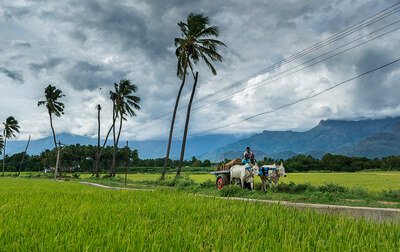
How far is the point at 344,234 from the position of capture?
4539mm

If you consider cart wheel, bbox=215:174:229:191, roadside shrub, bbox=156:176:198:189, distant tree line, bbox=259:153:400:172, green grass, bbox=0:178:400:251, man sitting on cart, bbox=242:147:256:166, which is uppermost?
distant tree line, bbox=259:153:400:172

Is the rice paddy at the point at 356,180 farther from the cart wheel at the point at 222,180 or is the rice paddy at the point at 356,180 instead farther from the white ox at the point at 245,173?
the white ox at the point at 245,173

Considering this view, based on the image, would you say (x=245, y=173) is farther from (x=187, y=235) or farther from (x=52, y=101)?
Answer: (x=52, y=101)

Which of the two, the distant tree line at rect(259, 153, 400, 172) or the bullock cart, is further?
the distant tree line at rect(259, 153, 400, 172)

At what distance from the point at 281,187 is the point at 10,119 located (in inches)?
3131

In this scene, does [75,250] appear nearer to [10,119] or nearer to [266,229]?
[266,229]

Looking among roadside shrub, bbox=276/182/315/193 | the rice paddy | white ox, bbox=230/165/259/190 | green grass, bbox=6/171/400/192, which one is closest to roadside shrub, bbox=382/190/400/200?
roadside shrub, bbox=276/182/315/193

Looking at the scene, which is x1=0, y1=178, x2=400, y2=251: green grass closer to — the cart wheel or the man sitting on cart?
the man sitting on cart

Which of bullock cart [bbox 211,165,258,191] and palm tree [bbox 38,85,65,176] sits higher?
palm tree [bbox 38,85,65,176]

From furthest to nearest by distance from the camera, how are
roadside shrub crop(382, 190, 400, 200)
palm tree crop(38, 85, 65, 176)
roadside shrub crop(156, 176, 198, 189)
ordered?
palm tree crop(38, 85, 65, 176)
roadside shrub crop(156, 176, 198, 189)
roadside shrub crop(382, 190, 400, 200)

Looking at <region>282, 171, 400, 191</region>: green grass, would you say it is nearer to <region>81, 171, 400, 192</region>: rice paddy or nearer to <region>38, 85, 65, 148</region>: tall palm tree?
<region>81, 171, 400, 192</region>: rice paddy

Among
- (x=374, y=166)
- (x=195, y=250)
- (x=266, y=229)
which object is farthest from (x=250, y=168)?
(x=374, y=166)

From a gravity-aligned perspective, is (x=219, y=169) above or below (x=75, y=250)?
above

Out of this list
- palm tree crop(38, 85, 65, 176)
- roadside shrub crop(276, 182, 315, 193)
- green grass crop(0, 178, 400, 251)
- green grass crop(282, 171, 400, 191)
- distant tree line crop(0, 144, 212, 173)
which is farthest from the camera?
distant tree line crop(0, 144, 212, 173)
